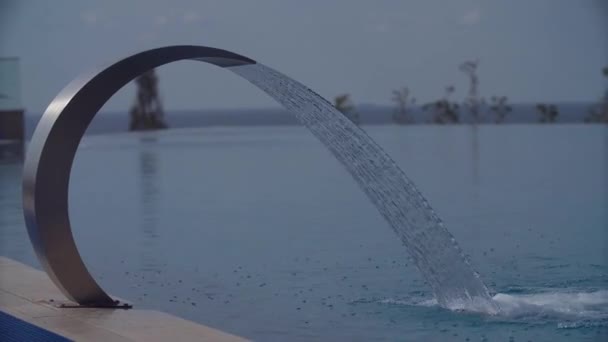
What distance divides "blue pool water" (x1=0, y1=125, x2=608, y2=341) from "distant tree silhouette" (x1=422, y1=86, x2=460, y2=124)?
23.5 meters

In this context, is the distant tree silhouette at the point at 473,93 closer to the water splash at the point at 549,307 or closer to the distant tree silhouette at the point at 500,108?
the distant tree silhouette at the point at 500,108

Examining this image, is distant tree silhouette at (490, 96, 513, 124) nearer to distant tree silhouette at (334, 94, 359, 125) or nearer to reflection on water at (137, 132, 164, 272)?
distant tree silhouette at (334, 94, 359, 125)

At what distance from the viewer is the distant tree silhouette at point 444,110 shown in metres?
41.8

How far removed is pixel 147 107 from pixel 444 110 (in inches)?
462

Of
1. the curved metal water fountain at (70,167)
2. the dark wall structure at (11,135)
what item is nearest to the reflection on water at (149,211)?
the curved metal water fountain at (70,167)

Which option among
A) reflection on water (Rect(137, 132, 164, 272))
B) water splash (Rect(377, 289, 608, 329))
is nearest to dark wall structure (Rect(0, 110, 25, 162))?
reflection on water (Rect(137, 132, 164, 272))

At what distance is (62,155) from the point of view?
5.05 meters

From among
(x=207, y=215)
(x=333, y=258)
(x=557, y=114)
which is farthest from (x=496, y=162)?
(x=557, y=114)

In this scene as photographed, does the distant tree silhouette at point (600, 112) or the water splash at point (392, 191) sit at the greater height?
the distant tree silhouette at point (600, 112)

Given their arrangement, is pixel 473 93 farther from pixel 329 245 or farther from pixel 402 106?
pixel 329 245

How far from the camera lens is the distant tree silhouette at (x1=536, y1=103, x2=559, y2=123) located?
40.2 metres

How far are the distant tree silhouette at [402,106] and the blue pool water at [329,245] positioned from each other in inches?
981

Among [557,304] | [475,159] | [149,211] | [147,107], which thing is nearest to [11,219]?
Result: [149,211]

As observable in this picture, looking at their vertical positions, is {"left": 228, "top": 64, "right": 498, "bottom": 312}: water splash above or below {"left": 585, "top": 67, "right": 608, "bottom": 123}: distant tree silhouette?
below
